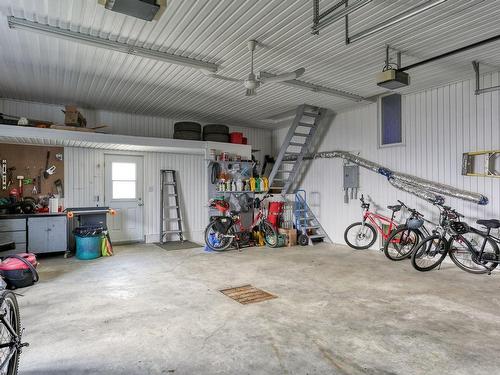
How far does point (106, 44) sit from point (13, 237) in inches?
157

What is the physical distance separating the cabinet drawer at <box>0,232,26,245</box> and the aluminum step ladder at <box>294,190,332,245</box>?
559 centimetres

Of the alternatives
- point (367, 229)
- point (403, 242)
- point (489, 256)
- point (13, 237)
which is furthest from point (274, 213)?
point (13, 237)

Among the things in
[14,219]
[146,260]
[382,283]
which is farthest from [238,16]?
[14,219]

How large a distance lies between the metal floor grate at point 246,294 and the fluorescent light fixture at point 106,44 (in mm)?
3245

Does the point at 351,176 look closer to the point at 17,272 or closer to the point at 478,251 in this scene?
the point at 478,251

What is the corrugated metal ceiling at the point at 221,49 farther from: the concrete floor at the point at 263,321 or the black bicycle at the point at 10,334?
the concrete floor at the point at 263,321

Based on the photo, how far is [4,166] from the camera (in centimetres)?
634

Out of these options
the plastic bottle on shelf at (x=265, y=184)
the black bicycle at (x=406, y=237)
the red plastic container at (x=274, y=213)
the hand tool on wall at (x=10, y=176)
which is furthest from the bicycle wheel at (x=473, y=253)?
the hand tool on wall at (x=10, y=176)

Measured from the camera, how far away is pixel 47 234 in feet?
19.8

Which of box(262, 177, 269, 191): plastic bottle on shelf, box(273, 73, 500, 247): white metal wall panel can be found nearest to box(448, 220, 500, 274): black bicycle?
box(273, 73, 500, 247): white metal wall panel

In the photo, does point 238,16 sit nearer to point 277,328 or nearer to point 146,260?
point 277,328

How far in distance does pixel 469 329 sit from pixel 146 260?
4.92 metres

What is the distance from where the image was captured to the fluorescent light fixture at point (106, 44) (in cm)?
356

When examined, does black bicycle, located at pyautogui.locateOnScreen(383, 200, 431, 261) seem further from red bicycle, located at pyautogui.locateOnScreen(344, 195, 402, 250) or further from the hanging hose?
red bicycle, located at pyautogui.locateOnScreen(344, 195, 402, 250)
